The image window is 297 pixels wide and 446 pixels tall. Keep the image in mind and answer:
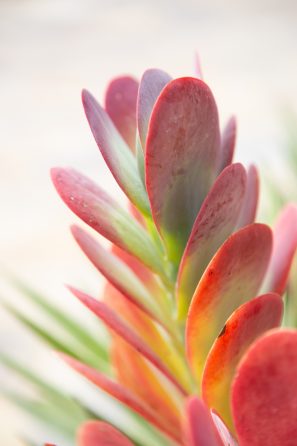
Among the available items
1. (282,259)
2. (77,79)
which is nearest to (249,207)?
(282,259)

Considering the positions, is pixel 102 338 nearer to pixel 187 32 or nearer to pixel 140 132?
pixel 140 132

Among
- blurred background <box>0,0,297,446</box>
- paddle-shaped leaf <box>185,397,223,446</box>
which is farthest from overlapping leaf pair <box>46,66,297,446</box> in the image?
blurred background <box>0,0,297,446</box>

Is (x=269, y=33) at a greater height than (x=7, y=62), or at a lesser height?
lesser

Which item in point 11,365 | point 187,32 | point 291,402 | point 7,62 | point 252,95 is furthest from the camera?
point 187,32

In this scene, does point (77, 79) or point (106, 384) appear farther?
point (77, 79)

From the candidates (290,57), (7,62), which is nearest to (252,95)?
(290,57)

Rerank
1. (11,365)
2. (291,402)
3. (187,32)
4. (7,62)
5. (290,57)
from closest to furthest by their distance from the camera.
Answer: (291,402) < (11,365) < (290,57) < (7,62) < (187,32)

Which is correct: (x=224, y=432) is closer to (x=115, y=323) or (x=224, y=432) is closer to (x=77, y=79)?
(x=115, y=323)

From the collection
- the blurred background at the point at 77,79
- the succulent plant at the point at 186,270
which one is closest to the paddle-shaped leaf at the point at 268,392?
the succulent plant at the point at 186,270
